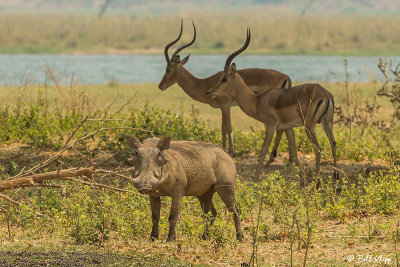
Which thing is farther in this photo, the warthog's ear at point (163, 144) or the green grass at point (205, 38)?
the green grass at point (205, 38)

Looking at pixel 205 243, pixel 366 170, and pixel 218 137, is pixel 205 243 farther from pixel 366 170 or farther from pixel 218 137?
pixel 218 137

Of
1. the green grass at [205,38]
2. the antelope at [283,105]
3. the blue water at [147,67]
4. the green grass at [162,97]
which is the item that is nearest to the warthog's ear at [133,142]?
the antelope at [283,105]

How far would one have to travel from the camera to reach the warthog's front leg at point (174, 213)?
615cm

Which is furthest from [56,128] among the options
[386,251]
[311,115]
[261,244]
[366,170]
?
[386,251]

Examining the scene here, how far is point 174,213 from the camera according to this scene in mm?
6219

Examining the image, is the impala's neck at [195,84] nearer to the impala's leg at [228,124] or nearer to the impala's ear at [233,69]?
the impala's leg at [228,124]

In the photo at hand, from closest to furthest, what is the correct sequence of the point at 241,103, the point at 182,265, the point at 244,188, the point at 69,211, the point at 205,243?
the point at 182,265
the point at 205,243
the point at 69,211
the point at 244,188
the point at 241,103

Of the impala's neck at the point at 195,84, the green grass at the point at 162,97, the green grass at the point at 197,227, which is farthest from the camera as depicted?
the green grass at the point at 162,97

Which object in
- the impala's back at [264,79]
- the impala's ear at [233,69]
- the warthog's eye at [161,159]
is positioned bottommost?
the warthog's eye at [161,159]

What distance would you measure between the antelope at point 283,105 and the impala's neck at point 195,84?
4.52ft

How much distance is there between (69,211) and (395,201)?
11.4ft

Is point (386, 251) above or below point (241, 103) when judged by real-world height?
below

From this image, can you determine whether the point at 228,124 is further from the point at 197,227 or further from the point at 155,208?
the point at 155,208

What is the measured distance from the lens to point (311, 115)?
401 inches
